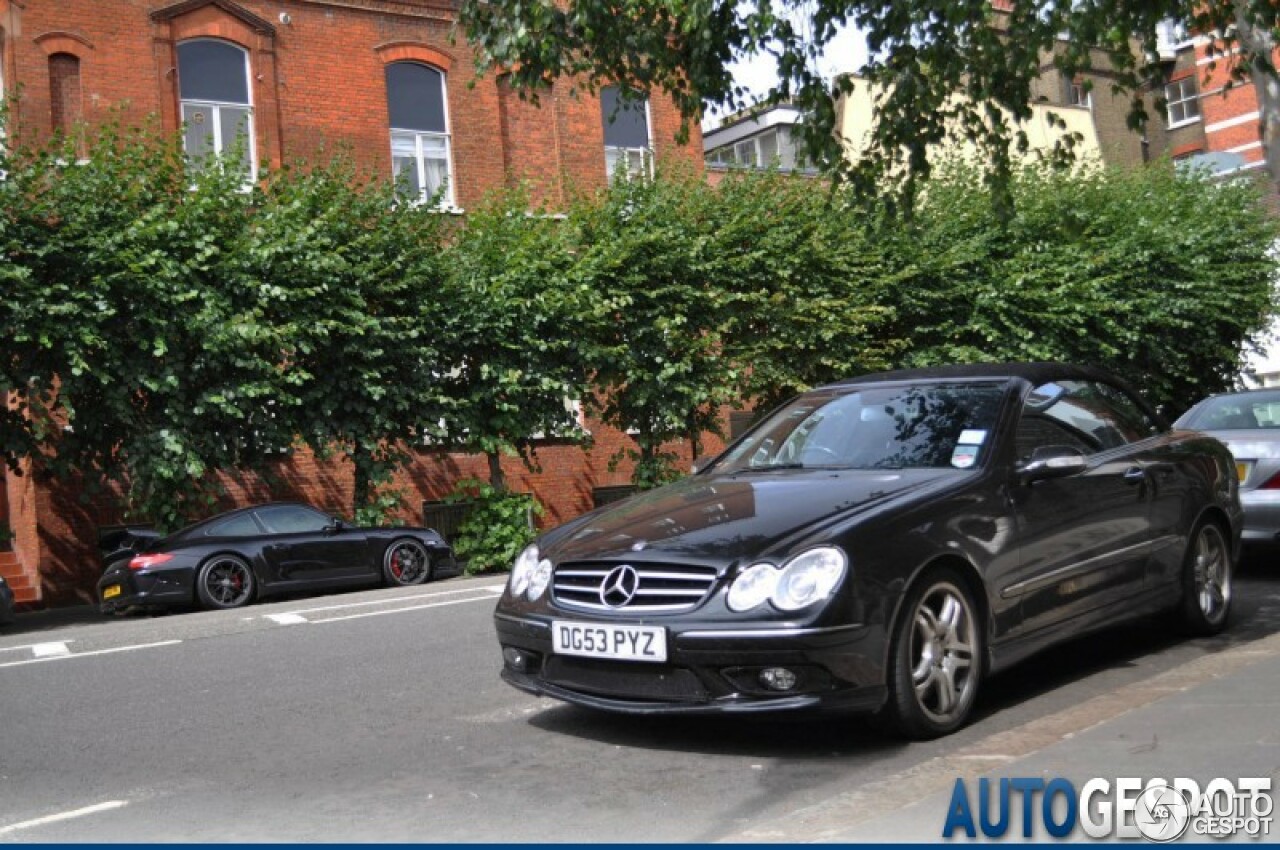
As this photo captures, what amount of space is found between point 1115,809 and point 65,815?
3.81 metres

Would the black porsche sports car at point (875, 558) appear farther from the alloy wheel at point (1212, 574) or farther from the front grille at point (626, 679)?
the alloy wheel at point (1212, 574)

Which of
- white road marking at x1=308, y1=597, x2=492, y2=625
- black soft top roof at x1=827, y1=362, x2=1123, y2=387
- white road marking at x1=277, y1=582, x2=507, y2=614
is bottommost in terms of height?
white road marking at x1=277, y1=582, x2=507, y2=614

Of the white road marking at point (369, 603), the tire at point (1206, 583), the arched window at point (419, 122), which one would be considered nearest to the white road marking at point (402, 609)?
the white road marking at point (369, 603)

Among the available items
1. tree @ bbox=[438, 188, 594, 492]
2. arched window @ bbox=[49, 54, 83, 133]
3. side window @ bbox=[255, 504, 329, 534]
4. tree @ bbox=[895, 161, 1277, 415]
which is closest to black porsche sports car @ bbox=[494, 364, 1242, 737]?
side window @ bbox=[255, 504, 329, 534]

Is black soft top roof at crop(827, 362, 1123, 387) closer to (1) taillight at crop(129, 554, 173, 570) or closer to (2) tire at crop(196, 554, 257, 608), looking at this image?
(2) tire at crop(196, 554, 257, 608)

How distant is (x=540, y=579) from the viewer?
19.3 ft

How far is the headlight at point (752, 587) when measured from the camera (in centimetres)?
518

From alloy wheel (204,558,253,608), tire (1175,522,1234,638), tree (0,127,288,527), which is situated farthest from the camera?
alloy wheel (204,558,253,608)

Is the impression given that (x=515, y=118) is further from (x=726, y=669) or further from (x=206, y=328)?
(x=726, y=669)

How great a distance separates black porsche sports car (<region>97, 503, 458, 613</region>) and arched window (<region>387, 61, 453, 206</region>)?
30.7 feet

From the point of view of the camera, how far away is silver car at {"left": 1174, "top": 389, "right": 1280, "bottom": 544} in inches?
391

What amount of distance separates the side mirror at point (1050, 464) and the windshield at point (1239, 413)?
16.0 feet

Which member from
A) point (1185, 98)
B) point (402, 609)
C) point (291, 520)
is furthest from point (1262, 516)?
point (1185, 98)

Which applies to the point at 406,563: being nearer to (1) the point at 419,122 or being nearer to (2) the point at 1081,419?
(1) the point at 419,122
